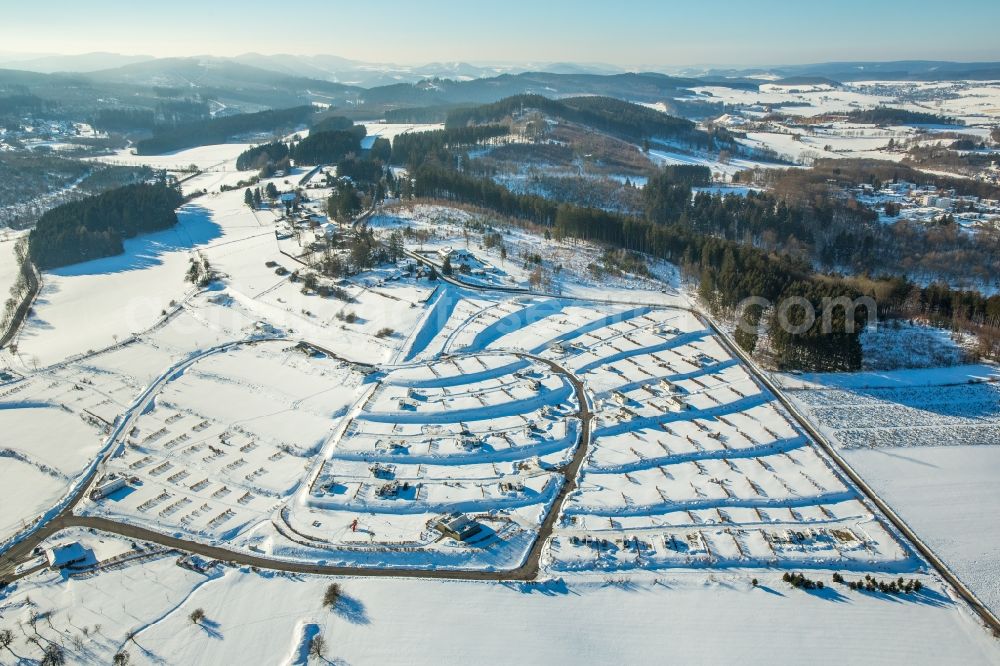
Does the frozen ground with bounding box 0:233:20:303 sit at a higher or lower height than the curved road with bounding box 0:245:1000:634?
higher

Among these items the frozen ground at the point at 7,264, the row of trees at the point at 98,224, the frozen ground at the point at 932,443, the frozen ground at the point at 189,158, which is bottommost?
the frozen ground at the point at 932,443

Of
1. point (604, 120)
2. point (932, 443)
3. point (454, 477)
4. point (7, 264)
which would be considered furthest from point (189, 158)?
point (932, 443)

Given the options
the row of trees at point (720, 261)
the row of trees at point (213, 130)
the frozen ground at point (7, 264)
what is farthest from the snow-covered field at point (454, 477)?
the row of trees at point (213, 130)

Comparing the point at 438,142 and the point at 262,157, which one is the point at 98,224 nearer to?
the point at 262,157

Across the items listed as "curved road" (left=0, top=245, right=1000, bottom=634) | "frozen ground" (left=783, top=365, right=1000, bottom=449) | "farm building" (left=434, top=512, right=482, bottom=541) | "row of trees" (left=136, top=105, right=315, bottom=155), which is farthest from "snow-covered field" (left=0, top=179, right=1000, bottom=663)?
"row of trees" (left=136, top=105, right=315, bottom=155)

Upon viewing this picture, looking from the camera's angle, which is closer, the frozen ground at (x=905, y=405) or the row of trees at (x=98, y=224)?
the frozen ground at (x=905, y=405)

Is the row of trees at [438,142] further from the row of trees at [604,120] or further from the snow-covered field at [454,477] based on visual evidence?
the snow-covered field at [454,477]

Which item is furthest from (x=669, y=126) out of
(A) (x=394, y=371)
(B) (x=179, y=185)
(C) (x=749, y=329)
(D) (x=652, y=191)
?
(A) (x=394, y=371)

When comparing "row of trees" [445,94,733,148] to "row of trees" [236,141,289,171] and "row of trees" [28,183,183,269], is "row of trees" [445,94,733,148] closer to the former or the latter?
"row of trees" [236,141,289,171]

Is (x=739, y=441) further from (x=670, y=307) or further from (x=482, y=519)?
(x=670, y=307)
